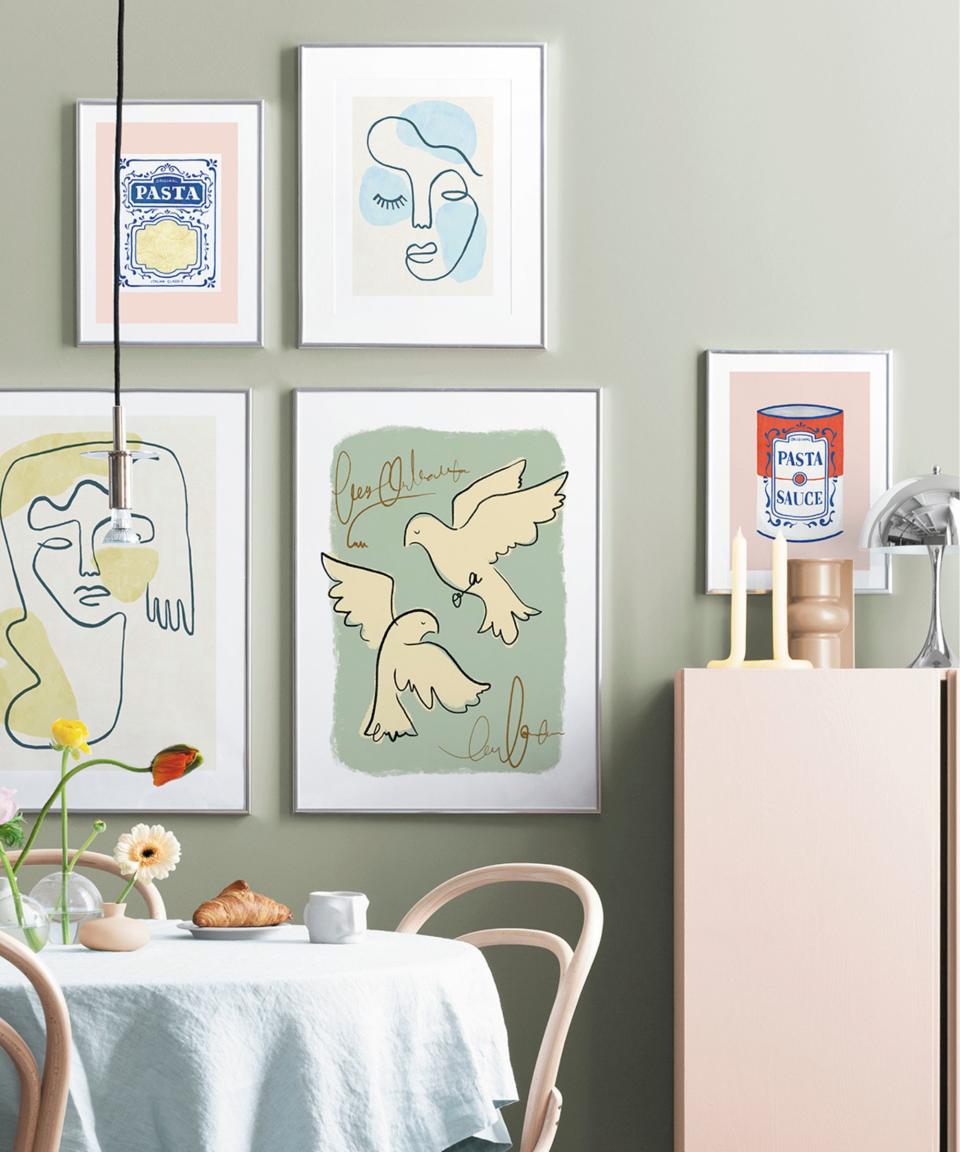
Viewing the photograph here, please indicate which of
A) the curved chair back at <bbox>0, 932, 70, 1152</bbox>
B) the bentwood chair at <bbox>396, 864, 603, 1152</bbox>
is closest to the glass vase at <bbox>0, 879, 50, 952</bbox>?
the curved chair back at <bbox>0, 932, 70, 1152</bbox>

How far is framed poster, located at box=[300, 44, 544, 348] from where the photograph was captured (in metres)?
2.84

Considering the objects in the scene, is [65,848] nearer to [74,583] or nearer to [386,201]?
[74,583]

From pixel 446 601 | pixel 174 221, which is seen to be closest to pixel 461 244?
pixel 174 221

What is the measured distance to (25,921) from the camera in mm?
1749

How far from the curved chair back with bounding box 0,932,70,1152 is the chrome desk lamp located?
1.81m

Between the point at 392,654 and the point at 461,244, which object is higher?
the point at 461,244

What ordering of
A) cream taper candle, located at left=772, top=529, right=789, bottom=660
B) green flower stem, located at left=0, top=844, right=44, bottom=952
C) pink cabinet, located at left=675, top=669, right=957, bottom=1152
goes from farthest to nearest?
cream taper candle, located at left=772, top=529, right=789, bottom=660 → pink cabinet, located at left=675, top=669, right=957, bottom=1152 → green flower stem, located at left=0, top=844, right=44, bottom=952

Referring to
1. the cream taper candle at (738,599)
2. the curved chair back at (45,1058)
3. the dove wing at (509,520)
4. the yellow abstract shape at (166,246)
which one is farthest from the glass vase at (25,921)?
the yellow abstract shape at (166,246)

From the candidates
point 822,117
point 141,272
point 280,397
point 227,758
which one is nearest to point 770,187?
point 822,117

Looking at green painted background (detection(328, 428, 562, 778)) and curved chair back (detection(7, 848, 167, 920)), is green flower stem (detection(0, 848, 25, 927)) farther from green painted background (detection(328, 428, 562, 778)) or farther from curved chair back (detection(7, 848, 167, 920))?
green painted background (detection(328, 428, 562, 778))

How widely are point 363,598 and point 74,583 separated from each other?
0.63 m

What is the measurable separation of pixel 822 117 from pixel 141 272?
155 cm

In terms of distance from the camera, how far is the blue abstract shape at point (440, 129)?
286cm
